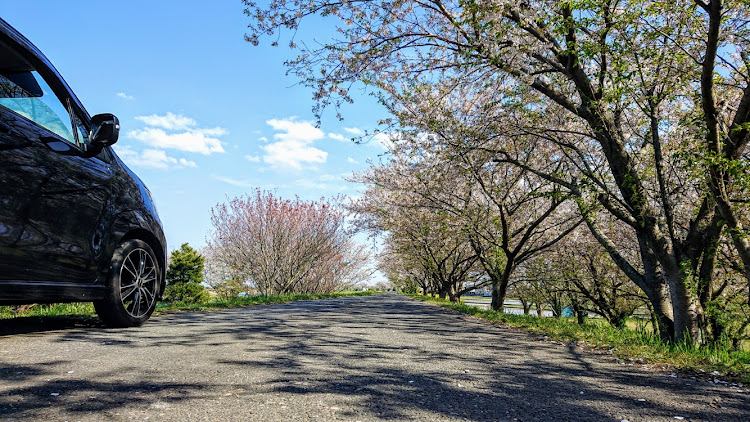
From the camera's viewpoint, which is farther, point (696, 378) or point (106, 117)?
point (106, 117)

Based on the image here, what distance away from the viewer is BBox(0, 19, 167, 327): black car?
312cm

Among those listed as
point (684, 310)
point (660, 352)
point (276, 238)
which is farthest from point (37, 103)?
point (276, 238)

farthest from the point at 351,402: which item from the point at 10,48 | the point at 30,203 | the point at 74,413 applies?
the point at 10,48

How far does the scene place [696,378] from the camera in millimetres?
3611

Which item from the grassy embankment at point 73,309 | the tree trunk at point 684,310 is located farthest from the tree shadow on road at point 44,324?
the tree trunk at point 684,310

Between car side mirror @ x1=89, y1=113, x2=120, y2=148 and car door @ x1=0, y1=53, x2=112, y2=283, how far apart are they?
0.16 meters

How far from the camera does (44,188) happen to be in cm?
335

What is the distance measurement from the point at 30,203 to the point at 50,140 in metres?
0.63

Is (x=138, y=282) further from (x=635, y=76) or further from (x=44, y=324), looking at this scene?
(x=635, y=76)

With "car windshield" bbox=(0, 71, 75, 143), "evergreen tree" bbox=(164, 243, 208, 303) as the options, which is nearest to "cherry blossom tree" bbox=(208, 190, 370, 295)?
"evergreen tree" bbox=(164, 243, 208, 303)

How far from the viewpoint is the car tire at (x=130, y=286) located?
14.0ft

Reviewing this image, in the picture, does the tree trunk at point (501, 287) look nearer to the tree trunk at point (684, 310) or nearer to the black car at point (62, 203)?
the tree trunk at point (684, 310)

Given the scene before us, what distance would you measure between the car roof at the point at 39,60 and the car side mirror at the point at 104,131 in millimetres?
423

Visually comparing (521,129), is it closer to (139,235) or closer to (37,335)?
(139,235)
